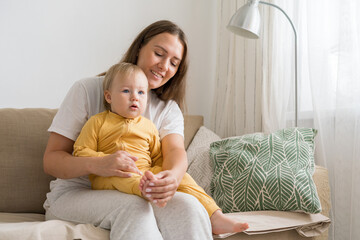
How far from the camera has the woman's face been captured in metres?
1.56

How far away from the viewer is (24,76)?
97.2 inches

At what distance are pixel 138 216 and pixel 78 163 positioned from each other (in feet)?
0.97

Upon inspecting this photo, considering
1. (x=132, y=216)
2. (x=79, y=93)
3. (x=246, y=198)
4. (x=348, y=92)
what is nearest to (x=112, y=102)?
(x=79, y=93)

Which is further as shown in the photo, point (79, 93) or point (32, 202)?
point (32, 202)

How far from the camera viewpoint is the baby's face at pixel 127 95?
136 centimetres

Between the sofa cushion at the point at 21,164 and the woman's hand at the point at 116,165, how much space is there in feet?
2.09

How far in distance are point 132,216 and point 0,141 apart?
3.00 ft

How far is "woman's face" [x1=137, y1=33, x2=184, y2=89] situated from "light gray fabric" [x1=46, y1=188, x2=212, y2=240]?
1.74 ft

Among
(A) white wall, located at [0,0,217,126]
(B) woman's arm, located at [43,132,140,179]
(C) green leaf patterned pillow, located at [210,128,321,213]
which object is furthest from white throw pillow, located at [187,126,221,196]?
(A) white wall, located at [0,0,217,126]

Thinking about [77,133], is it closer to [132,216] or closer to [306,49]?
[132,216]

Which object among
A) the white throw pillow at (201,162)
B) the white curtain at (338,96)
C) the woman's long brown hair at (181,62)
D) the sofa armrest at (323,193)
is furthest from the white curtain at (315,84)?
the woman's long brown hair at (181,62)

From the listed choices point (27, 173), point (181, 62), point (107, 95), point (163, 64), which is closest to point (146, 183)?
point (107, 95)

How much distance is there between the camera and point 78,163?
127 centimetres

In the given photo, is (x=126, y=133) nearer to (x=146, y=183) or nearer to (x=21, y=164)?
(x=146, y=183)
